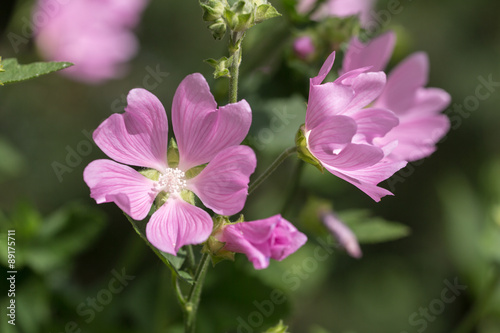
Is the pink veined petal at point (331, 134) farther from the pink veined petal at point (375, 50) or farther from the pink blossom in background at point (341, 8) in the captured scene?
the pink blossom in background at point (341, 8)

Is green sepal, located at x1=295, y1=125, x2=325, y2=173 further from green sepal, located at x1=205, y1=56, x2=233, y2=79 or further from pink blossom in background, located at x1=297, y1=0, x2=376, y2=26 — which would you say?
pink blossom in background, located at x1=297, y1=0, x2=376, y2=26

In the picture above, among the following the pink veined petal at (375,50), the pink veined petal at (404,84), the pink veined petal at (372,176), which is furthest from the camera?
the pink veined petal at (404,84)

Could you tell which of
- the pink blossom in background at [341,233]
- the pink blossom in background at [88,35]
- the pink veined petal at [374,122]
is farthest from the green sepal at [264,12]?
the pink blossom in background at [88,35]

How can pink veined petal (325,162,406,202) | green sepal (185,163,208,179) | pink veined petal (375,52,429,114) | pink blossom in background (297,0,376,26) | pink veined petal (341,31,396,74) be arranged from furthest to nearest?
pink blossom in background (297,0,376,26)
pink veined petal (375,52,429,114)
pink veined petal (341,31,396,74)
green sepal (185,163,208,179)
pink veined petal (325,162,406,202)

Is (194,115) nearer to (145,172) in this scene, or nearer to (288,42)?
(145,172)

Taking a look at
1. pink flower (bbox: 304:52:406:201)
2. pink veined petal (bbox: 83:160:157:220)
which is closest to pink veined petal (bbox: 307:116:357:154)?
pink flower (bbox: 304:52:406:201)

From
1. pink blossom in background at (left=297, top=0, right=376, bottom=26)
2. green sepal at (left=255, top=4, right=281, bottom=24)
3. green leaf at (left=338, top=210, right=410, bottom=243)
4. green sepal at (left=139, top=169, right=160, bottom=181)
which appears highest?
green sepal at (left=255, top=4, right=281, bottom=24)

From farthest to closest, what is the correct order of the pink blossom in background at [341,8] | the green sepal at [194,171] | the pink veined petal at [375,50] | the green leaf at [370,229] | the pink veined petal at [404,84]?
1. the pink blossom in background at [341,8]
2. the green leaf at [370,229]
3. the pink veined petal at [404,84]
4. the pink veined petal at [375,50]
5. the green sepal at [194,171]

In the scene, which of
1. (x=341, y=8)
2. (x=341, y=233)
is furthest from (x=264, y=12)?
(x=341, y=8)
